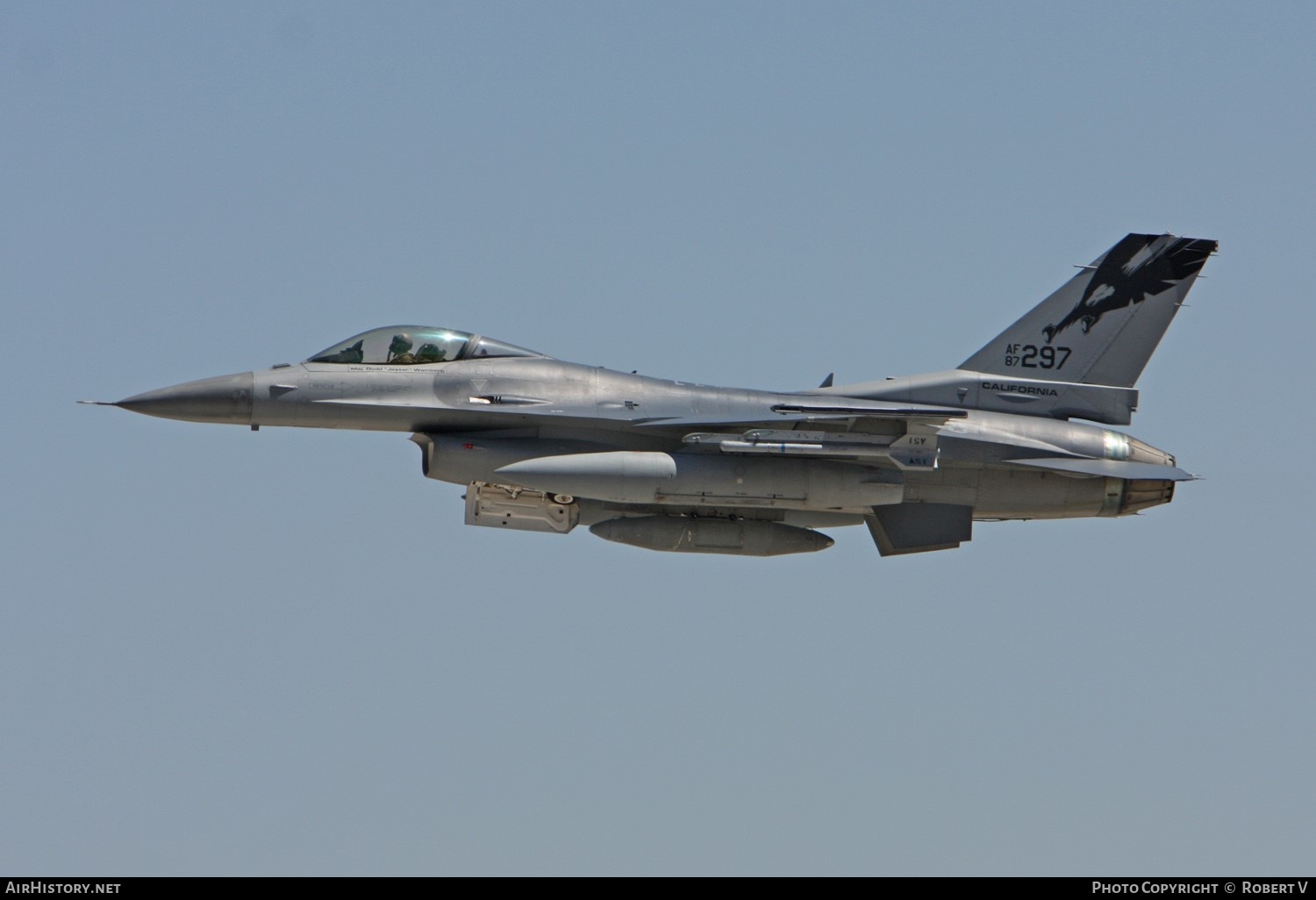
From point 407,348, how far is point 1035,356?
7.76 metres

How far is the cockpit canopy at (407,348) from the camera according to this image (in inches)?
880

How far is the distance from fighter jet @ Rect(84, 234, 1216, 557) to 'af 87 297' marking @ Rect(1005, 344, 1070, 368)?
138mm

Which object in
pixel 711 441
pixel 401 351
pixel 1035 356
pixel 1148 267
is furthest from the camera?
pixel 1148 267

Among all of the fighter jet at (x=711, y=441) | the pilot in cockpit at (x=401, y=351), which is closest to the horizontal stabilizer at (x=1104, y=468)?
the fighter jet at (x=711, y=441)

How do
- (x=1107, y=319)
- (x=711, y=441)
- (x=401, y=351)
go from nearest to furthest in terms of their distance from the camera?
(x=711, y=441) → (x=401, y=351) → (x=1107, y=319)

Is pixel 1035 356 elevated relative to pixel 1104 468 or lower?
elevated

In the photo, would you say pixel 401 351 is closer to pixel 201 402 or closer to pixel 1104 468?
pixel 201 402

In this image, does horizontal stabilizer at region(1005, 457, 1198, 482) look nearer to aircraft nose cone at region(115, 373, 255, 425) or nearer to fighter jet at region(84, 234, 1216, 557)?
fighter jet at region(84, 234, 1216, 557)

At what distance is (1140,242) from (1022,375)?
2387 mm

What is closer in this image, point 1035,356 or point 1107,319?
point 1035,356

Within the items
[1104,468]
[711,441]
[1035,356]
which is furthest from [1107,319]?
[711,441]

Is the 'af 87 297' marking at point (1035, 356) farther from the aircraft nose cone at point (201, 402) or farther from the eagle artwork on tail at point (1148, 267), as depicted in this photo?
the aircraft nose cone at point (201, 402)

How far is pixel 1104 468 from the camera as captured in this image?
2275 centimetres
